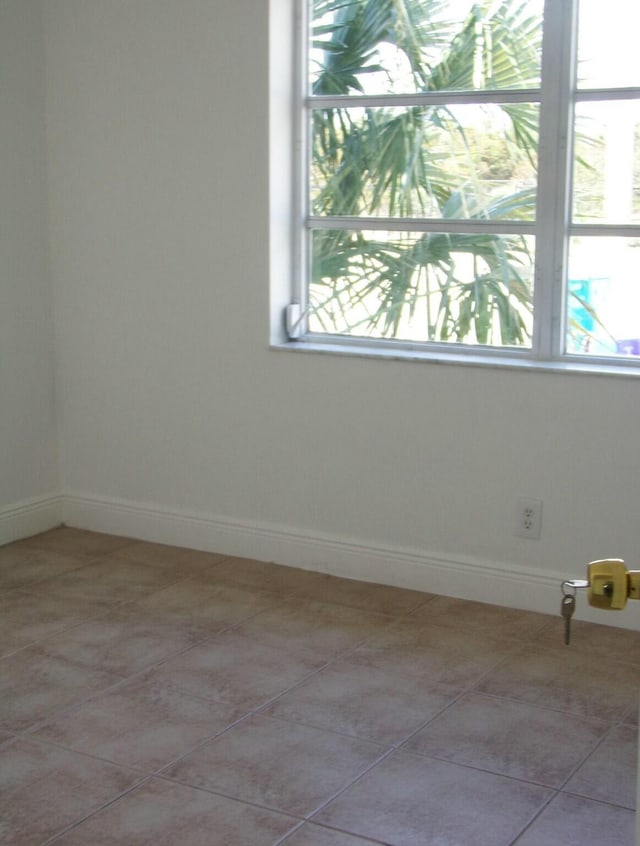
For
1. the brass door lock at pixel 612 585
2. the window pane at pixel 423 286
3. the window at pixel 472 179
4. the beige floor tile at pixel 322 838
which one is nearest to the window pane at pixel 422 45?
the window at pixel 472 179

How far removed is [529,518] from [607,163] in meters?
1.10

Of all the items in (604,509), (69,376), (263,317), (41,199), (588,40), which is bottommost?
(604,509)

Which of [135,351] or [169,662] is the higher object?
[135,351]

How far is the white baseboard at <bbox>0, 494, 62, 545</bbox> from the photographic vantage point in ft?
13.5

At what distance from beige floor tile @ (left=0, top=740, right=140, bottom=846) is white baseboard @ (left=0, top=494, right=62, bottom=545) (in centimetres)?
164

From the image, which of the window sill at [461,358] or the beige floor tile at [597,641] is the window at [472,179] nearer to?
the window sill at [461,358]

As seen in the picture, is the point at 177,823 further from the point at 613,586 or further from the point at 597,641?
the point at 597,641

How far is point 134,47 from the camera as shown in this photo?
3.86m

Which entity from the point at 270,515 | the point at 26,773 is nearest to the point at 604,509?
the point at 270,515

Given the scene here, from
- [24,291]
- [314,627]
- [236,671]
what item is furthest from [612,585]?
[24,291]

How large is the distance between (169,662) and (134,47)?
2.15 metres

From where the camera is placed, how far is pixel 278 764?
250 cm

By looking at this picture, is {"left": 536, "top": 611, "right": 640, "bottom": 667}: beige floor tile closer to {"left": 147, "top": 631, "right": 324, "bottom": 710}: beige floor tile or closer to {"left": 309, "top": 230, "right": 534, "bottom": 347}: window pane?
{"left": 147, "top": 631, "right": 324, "bottom": 710}: beige floor tile

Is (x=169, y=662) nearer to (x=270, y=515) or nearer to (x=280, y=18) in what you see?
(x=270, y=515)
